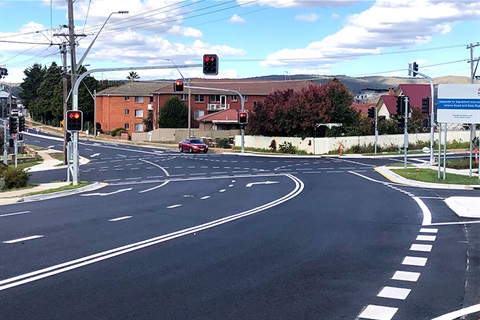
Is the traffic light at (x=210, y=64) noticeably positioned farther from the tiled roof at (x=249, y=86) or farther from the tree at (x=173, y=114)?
the tiled roof at (x=249, y=86)

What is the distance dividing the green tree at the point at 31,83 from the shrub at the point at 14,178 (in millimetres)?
124654

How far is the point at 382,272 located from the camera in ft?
33.3

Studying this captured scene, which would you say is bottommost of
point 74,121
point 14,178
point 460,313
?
point 14,178

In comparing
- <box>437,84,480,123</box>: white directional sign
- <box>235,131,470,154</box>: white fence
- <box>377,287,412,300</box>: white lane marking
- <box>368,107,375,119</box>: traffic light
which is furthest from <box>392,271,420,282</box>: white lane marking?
<box>235,131,470,154</box>: white fence

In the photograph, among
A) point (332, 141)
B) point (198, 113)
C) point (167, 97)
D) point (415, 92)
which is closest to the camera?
point (332, 141)

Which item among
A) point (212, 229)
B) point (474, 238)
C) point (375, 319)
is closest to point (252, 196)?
point (212, 229)

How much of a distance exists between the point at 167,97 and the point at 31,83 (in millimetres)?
72002

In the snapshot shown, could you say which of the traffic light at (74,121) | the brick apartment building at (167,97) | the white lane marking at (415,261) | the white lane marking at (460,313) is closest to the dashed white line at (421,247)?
the white lane marking at (415,261)

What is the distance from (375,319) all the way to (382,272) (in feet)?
8.93

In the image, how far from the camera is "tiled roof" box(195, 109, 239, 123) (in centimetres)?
8179

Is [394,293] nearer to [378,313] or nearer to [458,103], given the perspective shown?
[378,313]

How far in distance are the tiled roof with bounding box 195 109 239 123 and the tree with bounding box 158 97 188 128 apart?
282cm

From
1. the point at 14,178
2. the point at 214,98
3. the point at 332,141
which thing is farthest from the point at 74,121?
the point at 214,98

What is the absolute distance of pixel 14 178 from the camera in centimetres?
2941
